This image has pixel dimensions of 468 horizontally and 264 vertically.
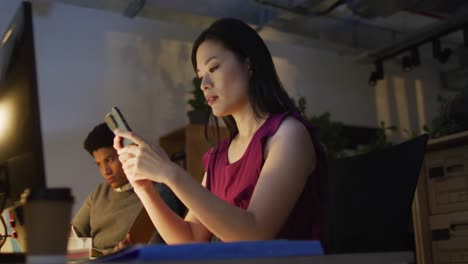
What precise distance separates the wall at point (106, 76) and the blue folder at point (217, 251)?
2672mm

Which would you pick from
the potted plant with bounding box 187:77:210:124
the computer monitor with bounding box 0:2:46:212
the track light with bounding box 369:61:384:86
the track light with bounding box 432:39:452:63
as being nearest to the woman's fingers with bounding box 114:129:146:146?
the computer monitor with bounding box 0:2:46:212

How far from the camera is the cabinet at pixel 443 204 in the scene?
7.09 ft

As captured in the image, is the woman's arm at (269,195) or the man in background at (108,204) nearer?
the woman's arm at (269,195)

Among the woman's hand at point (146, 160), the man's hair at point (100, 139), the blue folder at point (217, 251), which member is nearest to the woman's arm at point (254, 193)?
the woman's hand at point (146, 160)

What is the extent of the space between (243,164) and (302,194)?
158 millimetres

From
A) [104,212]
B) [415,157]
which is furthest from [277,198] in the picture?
[104,212]

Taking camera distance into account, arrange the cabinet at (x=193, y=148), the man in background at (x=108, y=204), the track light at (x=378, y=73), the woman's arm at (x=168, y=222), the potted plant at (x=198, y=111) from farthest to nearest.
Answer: the track light at (x=378, y=73), the potted plant at (x=198, y=111), the cabinet at (x=193, y=148), the man in background at (x=108, y=204), the woman's arm at (x=168, y=222)

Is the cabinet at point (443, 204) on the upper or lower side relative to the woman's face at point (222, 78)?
lower

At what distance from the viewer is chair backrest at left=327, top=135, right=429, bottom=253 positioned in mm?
1273

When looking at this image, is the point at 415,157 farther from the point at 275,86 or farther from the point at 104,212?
the point at 104,212

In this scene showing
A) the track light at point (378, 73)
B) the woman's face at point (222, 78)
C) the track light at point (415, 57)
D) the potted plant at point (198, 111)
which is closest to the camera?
the woman's face at point (222, 78)

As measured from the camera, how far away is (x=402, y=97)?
497cm

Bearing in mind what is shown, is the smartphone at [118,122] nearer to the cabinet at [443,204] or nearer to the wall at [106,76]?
the cabinet at [443,204]

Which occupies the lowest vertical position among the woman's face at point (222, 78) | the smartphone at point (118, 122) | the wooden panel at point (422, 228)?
the wooden panel at point (422, 228)
